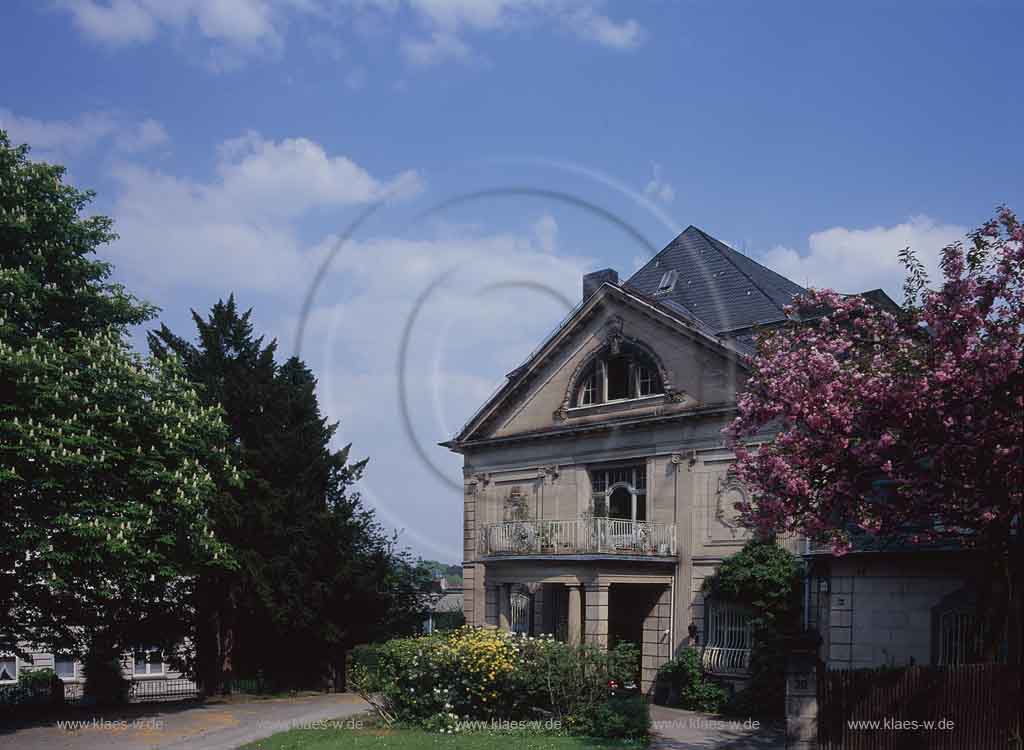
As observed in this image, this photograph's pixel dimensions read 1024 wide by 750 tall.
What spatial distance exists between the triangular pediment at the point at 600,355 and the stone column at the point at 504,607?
5098 millimetres

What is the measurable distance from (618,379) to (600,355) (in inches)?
38.4

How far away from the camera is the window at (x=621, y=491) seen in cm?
3136

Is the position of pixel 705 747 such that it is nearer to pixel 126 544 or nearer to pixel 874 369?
pixel 874 369

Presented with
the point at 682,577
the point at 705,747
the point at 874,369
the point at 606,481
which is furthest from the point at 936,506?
the point at 606,481

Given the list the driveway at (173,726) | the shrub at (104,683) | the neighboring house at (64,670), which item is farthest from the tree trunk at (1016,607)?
the neighboring house at (64,670)

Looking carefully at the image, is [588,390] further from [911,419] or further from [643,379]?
[911,419]

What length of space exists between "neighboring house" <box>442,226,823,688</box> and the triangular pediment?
0.05 metres

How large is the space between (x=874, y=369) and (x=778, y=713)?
11780 mm

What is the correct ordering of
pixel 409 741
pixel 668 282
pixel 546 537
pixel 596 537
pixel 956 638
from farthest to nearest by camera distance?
pixel 668 282
pixel 546 537
pixel 596 537
pixel 956 638
pixel 409 741

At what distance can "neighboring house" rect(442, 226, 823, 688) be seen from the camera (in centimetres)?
2912

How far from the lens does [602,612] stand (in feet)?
94.8

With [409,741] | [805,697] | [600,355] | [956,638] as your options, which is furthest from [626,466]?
[805,697]

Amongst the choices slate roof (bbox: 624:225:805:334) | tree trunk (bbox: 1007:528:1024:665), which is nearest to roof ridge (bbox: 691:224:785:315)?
slate roof (bbox: 624:225:805:334)

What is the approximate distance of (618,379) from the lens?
32375 mm
